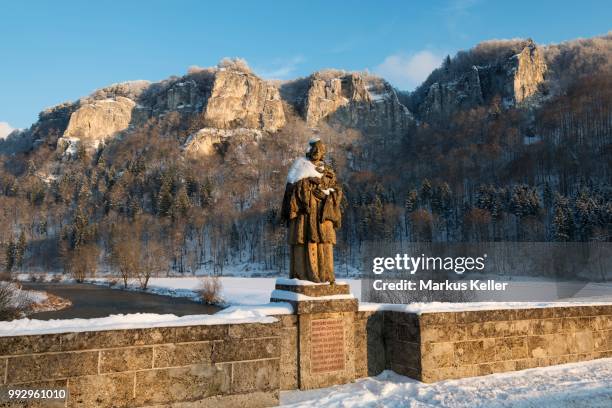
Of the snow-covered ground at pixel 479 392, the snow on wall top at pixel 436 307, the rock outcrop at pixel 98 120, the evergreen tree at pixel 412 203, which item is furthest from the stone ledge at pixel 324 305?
the rock outcrop at pixel 98 120

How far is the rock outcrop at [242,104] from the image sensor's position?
16512 cm

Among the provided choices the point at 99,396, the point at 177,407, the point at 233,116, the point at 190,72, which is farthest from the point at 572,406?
the point at 190,72

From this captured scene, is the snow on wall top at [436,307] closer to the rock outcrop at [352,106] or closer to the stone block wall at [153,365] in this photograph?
the stone block wall at [153,365]

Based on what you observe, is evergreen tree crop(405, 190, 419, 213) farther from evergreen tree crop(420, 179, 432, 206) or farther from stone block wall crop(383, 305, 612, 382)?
stone block wall crop(383, 305, 612, 382)

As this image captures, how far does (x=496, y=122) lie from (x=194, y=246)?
3517 inches

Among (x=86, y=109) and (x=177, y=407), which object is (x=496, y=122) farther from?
(x=86, y=109)

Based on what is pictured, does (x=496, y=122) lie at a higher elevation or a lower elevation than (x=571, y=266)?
higher

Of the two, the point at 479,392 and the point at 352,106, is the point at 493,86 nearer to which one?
the point at 352,106

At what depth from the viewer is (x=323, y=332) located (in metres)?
6.84

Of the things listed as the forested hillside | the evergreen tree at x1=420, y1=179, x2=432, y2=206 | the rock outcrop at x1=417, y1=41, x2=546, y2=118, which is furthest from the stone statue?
the rock outcrop at x1=417, y1=41, x2=546, y2=118

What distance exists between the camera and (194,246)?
94562mm

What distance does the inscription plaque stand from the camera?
6727mm

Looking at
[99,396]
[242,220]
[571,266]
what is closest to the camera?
[99,396]

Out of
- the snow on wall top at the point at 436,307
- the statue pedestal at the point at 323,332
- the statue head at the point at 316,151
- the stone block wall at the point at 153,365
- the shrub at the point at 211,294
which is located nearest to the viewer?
the stone block wall at the point at 153,365
